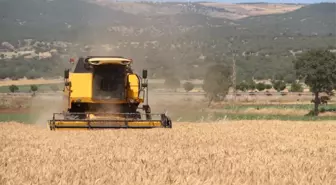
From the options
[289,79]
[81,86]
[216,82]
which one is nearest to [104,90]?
[81,86]

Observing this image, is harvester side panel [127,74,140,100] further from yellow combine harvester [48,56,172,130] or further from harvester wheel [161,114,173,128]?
harvester wheel [161,114,173,128]

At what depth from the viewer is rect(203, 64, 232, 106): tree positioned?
64688 mm

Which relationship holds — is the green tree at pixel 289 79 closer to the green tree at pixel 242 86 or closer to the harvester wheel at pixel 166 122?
the green tree at pixel 242 86

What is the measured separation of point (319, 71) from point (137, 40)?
19225mm

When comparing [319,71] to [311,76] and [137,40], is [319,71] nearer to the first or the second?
[311,76]

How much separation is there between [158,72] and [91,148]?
97.3ft

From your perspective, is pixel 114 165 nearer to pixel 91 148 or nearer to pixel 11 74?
pixel 91 148

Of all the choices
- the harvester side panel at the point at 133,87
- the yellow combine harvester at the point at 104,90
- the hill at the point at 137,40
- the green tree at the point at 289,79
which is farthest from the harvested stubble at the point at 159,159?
the green tree at the point at 289,79

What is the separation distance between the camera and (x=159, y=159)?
13078 millimetres

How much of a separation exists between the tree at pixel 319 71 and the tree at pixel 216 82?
7625 millimetres

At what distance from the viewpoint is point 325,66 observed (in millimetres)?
60531

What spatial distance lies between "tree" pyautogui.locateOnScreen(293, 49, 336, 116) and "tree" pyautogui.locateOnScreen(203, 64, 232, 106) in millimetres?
7625

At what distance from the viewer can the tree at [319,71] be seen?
60.2 m

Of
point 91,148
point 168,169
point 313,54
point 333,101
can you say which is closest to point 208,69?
point 313,54
